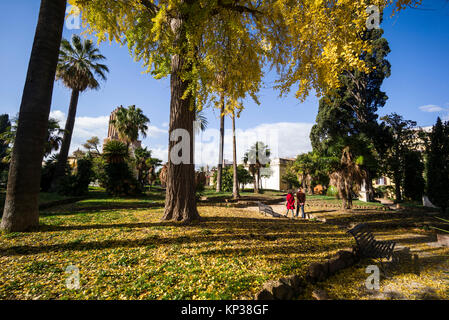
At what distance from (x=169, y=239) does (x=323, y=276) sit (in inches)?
135

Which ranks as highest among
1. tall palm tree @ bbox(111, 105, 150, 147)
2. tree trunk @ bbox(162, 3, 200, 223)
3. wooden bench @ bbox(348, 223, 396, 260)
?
tall palm tree @ bbox(111, 105, 150, 147)

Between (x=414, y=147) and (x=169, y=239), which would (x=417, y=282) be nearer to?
(x=169, y=239)

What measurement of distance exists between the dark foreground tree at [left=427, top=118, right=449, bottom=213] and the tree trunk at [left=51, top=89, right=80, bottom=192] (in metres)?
29.2

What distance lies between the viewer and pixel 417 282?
371 cm

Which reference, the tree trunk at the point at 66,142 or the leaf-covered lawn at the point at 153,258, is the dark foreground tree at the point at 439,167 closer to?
the leaf-covered lawn at the point at 153,258

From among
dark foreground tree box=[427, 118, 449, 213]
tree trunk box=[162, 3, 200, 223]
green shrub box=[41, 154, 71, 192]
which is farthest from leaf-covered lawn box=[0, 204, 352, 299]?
green shrub box=[41, 154, 71, 192]

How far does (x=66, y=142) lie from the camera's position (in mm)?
18000

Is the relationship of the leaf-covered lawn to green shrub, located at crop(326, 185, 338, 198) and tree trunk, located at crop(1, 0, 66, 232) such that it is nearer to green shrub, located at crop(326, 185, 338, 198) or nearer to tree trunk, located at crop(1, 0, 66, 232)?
tree trunk, located at crop(1, 0, 66, 232)

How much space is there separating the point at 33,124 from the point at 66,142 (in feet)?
53.7

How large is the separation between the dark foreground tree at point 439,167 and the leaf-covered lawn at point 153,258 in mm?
11242

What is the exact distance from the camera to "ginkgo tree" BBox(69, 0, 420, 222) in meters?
4.82

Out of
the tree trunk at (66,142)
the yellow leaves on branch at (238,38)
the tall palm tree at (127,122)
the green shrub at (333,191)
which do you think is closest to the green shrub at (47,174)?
the tree trunk at (66,142)

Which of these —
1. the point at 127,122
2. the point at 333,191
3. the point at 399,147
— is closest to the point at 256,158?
the point at 333,191
